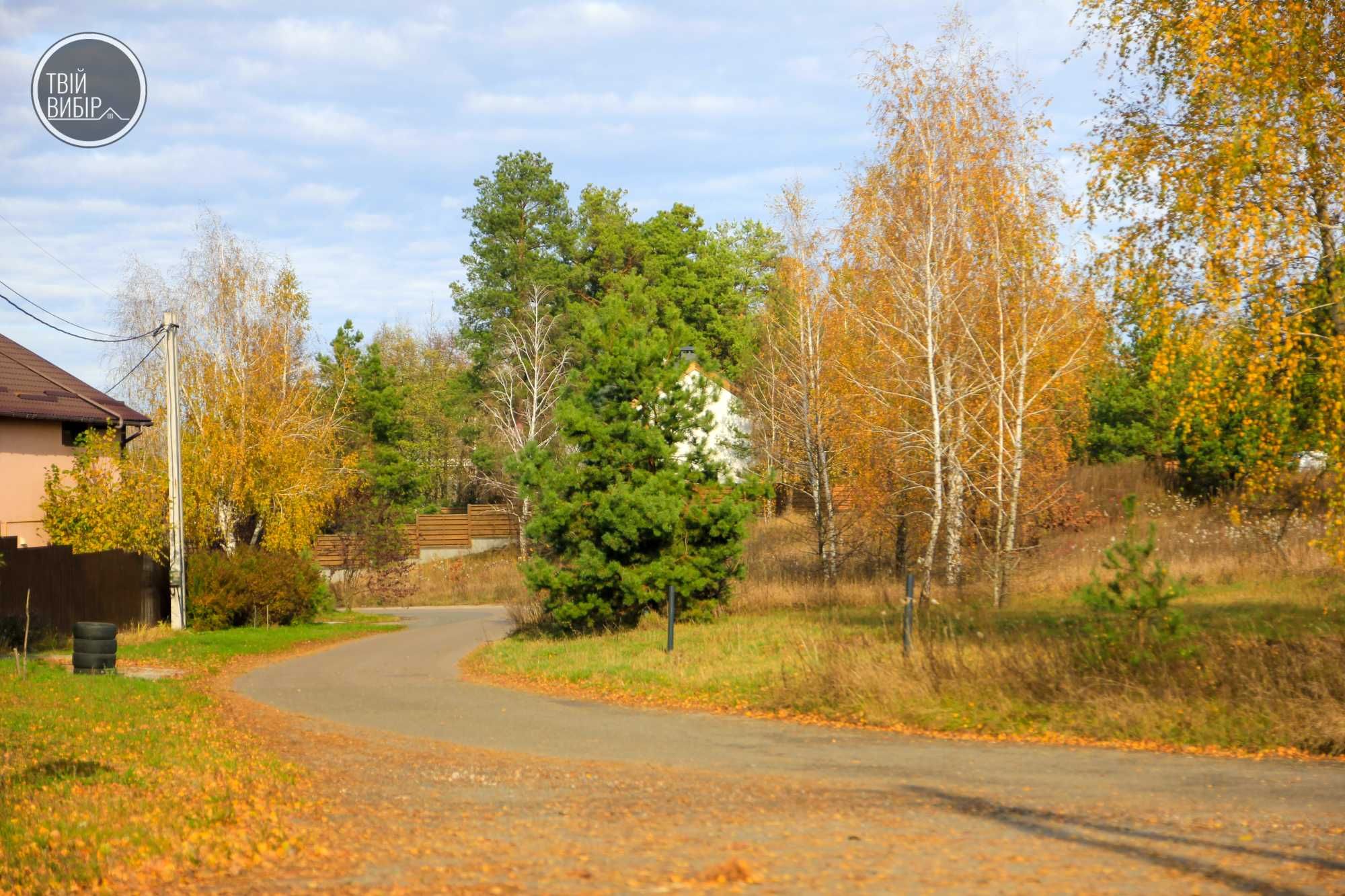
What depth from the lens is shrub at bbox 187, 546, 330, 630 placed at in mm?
29281

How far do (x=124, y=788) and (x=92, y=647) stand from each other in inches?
426

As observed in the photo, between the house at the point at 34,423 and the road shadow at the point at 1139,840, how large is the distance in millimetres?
29950

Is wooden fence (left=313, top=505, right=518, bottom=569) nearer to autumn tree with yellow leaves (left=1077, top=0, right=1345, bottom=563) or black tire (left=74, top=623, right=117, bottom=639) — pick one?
black tire (left=74, top=623, right=117, bottom=639)

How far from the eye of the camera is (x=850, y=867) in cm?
712

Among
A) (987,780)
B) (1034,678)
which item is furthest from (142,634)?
(987,780)

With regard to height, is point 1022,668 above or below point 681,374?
below

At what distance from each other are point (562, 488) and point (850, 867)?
17.6 m

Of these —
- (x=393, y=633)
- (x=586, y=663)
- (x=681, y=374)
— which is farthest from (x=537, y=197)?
(x=586, y=663)

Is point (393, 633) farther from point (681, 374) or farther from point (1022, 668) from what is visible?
point (1022, 668)

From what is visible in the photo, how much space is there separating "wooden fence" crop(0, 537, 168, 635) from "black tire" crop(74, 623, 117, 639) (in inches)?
114

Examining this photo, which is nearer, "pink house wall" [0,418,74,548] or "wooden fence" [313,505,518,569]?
"pink house wall" [0,418,74,548]

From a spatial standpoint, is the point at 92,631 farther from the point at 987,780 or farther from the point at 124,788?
the point at 987,780

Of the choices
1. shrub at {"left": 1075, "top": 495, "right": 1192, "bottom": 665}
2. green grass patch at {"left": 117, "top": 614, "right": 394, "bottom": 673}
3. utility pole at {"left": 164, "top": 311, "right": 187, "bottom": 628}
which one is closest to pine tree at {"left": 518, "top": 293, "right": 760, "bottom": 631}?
green grass patch at {"left": 117, "top": 614, "right": 394, "bottom": 673}

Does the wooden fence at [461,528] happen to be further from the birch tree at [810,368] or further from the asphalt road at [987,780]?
the asphalt road at [987,780]
